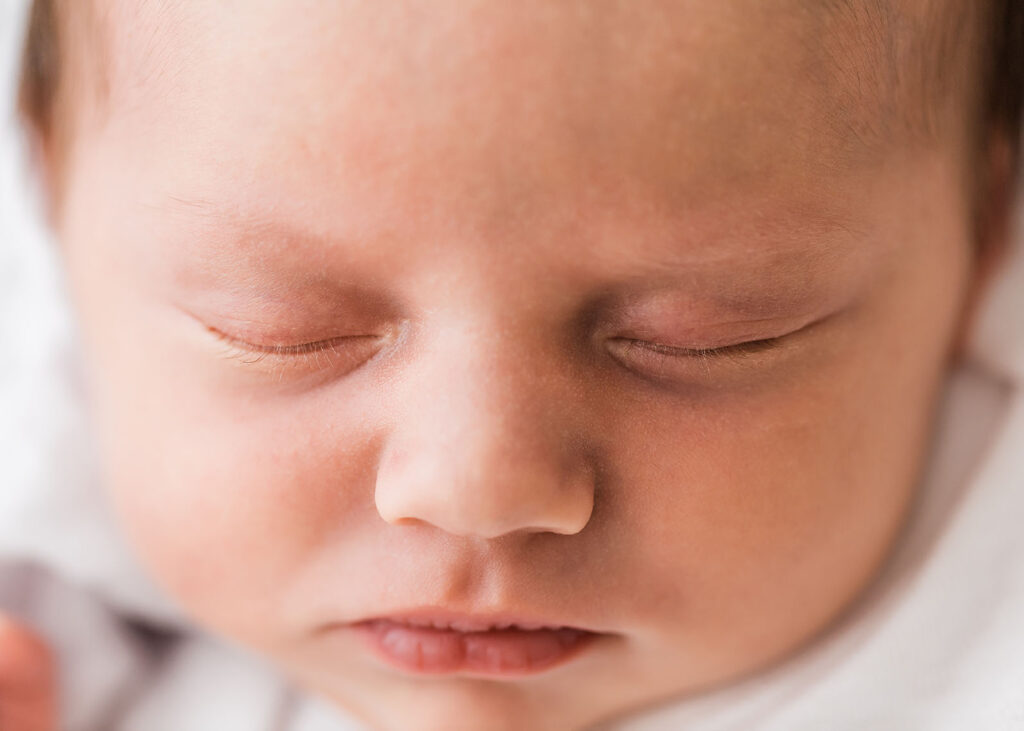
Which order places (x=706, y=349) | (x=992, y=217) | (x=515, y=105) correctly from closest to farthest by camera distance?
(x=515, y=105) → (x=706, y=349) → (x=992, y=217)

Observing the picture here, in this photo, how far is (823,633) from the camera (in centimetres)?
108

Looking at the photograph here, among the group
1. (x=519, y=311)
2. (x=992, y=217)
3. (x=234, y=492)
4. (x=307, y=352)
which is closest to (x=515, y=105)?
(x=519, y=311)

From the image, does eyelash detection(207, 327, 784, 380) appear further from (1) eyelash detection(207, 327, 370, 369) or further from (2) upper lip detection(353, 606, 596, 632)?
(2) upper lip detection(353, 606, 596, 632)

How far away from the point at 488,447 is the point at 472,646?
0.21 m

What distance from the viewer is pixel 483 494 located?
2.58ft

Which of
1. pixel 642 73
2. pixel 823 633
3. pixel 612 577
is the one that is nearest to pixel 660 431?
pixel 612 577

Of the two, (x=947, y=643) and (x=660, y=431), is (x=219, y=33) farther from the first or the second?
(x=947, y=643)

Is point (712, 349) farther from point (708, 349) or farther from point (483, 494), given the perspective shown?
point (483, 494)

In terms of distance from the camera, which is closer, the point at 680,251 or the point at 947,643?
the point at 680,251

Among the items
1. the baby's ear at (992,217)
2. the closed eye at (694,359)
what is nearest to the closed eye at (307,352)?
the closed eye at (694,359)

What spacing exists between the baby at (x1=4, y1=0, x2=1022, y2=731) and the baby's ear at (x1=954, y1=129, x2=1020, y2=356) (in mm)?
11

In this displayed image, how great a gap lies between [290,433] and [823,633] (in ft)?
1.67

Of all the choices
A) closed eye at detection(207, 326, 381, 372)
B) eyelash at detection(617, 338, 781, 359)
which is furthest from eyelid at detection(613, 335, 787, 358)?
closed eye at detection(207, 326, 381, 372)

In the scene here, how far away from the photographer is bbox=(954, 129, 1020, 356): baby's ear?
1.01 metres
